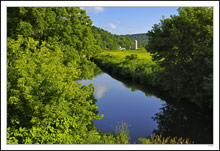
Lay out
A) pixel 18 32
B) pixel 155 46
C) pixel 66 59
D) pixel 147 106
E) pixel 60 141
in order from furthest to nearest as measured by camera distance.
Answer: pixel 147 106 → pixel 155 46 → pixel 66 59 → pixel 18 32 → pixel 60 141

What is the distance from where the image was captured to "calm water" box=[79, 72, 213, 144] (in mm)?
13656

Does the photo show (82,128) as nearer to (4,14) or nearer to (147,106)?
(4,14)

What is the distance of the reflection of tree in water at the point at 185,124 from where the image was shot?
515 inches

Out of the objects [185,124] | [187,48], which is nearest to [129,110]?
[185,124]

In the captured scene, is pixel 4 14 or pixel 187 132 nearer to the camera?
pixel 4 14

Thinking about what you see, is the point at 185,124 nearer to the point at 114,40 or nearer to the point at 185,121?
the point at 185,121

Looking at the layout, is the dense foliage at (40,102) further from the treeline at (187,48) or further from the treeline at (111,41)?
the treeline at (111,41)

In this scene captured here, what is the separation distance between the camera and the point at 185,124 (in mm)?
14945

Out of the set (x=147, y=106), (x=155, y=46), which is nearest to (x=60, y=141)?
(x=155, y=46)

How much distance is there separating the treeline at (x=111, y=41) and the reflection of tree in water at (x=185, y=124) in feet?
252

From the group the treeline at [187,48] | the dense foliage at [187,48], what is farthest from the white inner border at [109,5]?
the dense foliage at [187,48]

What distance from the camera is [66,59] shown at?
14.1 m

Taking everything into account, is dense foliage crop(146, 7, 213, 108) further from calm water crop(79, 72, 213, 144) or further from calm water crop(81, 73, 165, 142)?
calm water crop(81, 73, 165, 142)

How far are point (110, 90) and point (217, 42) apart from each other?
812 inches
